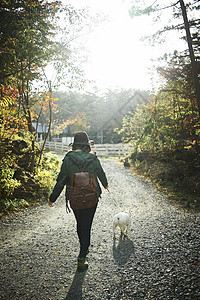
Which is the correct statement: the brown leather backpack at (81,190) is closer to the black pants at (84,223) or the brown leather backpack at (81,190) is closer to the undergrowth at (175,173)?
the black pants at (84,223)

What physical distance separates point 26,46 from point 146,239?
654 centimetres

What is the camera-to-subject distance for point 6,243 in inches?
154

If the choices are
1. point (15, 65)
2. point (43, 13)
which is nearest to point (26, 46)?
point (15, 65)

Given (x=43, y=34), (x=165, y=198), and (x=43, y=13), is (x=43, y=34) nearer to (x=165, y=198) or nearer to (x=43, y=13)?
(x=43, y=13)

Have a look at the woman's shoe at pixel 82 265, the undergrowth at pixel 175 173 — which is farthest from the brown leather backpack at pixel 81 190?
the undergrowth at pixel 175 173

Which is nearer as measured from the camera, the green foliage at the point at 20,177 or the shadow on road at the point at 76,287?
the shadow on road at the point at 76,287

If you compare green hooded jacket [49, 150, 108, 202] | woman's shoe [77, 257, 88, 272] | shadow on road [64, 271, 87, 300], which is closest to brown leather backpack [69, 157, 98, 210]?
green hooded jacket [49, 150, 108, 202]

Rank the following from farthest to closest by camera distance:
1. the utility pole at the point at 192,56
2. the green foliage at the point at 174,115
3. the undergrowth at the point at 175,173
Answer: the green foliage at the point at 174,115, the utility pole at the point at 192,56, the undergrowth at the point at 175,173

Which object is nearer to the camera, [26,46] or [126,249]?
[126,249]

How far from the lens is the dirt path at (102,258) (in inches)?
99.5

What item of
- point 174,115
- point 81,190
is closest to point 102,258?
point 81,190

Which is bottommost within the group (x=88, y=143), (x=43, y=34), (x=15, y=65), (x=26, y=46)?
(x=88, y=143)

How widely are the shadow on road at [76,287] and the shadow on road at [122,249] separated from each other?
636 millimetres

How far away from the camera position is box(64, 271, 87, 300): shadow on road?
2414mm
